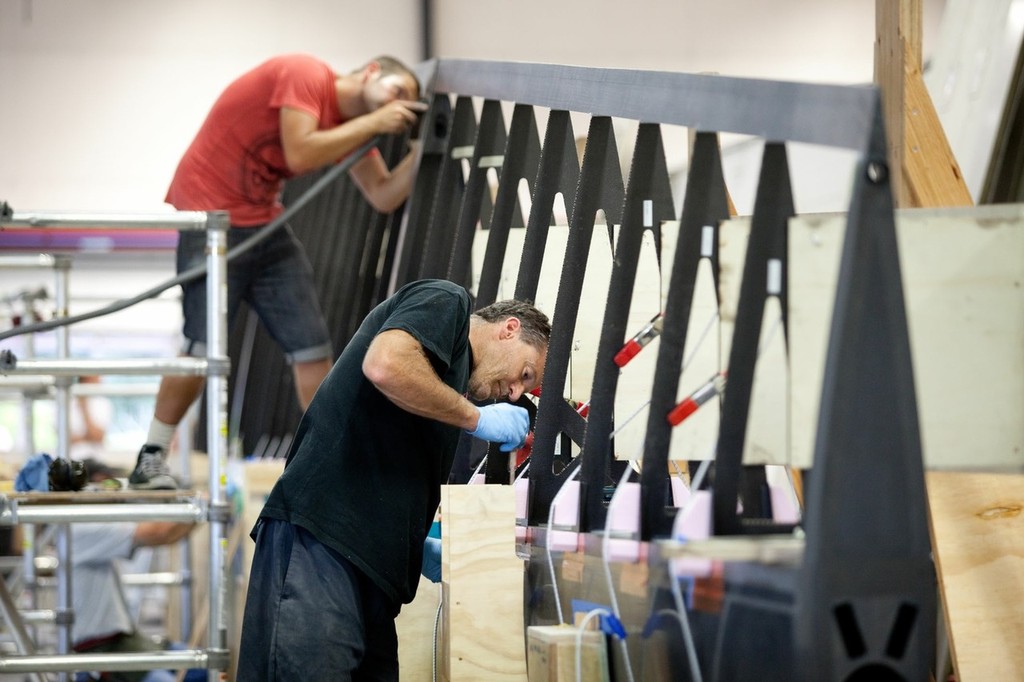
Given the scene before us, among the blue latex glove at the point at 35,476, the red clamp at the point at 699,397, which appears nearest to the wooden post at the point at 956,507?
the red clamp at the point at 699,397

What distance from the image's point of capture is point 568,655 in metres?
2.27

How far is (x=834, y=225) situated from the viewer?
2051 mm

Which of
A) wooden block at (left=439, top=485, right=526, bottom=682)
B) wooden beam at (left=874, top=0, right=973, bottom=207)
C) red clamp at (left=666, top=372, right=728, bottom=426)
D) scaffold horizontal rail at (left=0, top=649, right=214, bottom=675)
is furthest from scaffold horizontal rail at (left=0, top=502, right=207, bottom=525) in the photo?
wooden beam at (left=874, top=0, right=973, bottom=207)

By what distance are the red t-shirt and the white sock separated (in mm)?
780

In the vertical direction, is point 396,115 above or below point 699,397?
above

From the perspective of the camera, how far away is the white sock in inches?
154

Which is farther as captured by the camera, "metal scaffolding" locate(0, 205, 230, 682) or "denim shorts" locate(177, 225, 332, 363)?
"denim shorts" locate(177, 225, 332, 363)

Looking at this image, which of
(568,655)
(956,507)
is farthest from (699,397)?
(956,507)

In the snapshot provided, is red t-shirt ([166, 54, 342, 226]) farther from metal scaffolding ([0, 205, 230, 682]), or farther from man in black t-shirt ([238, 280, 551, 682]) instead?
man in black t-shirt ([238, 280, 551, 682])

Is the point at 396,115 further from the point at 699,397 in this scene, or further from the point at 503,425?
the point at 699,397

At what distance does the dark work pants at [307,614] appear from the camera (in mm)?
2781

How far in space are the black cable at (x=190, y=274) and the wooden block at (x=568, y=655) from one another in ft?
6.28

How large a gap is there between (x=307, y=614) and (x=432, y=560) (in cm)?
59

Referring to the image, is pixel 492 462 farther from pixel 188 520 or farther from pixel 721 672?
pixel 721 672
